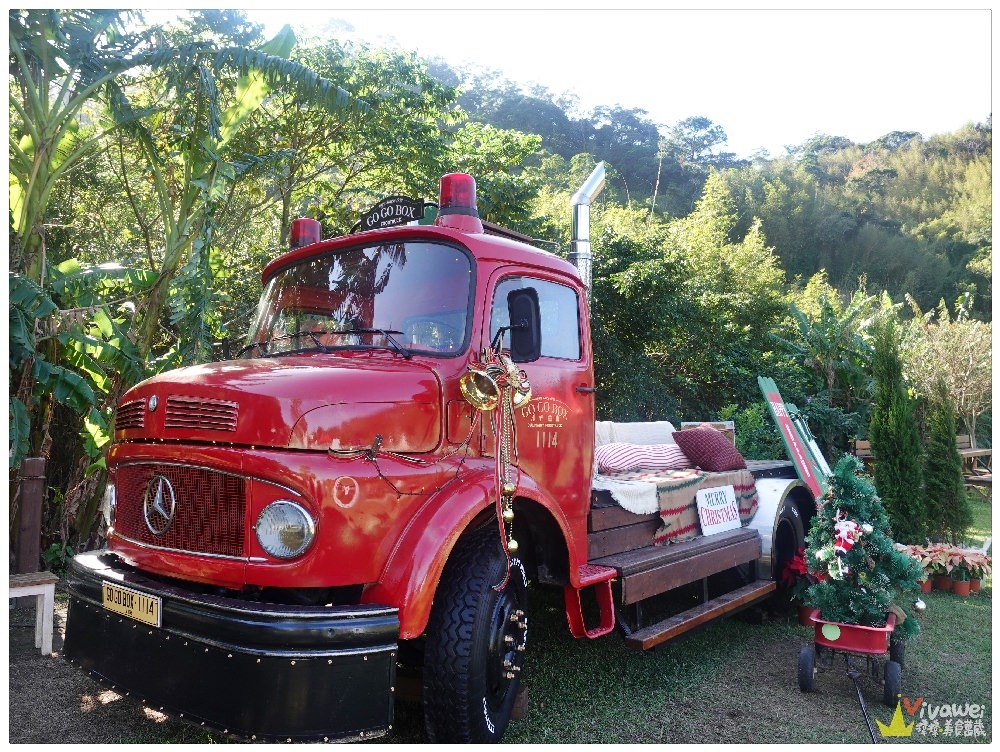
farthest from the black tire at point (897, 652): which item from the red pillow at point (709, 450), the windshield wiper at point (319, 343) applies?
A: the windshield wiper at point (319, 343)

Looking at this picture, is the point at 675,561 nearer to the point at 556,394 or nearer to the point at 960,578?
the point at 556,394

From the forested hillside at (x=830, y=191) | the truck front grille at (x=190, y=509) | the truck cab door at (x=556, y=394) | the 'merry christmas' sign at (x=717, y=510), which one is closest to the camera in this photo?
the truck front grille at (x=190, y=509)

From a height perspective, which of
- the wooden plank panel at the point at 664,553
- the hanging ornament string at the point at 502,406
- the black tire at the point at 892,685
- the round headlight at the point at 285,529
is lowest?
the black tire at the point at 892,685

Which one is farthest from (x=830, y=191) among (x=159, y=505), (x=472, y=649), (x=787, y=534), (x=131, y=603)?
(x=131, y=603)

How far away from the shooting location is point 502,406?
3.50 metres

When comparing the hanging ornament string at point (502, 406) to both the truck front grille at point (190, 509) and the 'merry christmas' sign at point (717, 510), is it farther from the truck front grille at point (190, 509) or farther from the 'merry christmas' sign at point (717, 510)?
the 'merry christmas' sign at point (717, 510)

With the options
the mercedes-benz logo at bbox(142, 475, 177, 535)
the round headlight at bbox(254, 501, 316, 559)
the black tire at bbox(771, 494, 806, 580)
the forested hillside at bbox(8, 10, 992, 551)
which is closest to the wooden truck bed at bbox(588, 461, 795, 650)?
the black tire at bbox(771, 494, 806, 580)

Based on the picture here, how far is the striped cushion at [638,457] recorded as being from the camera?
550cm

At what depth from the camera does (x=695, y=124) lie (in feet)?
153

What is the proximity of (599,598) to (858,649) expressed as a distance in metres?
1.54

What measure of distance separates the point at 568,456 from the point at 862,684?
8.05 feet

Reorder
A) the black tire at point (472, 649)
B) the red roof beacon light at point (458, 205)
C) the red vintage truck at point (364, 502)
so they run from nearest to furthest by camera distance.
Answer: the red vintage truck at point (364, 502), the black tire at point (472, 649), the red roof beacon light at point (458, 205)

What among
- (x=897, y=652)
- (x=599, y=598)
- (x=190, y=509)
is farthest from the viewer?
(x=897, y=652)

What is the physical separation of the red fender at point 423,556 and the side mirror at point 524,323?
29.2 inches
